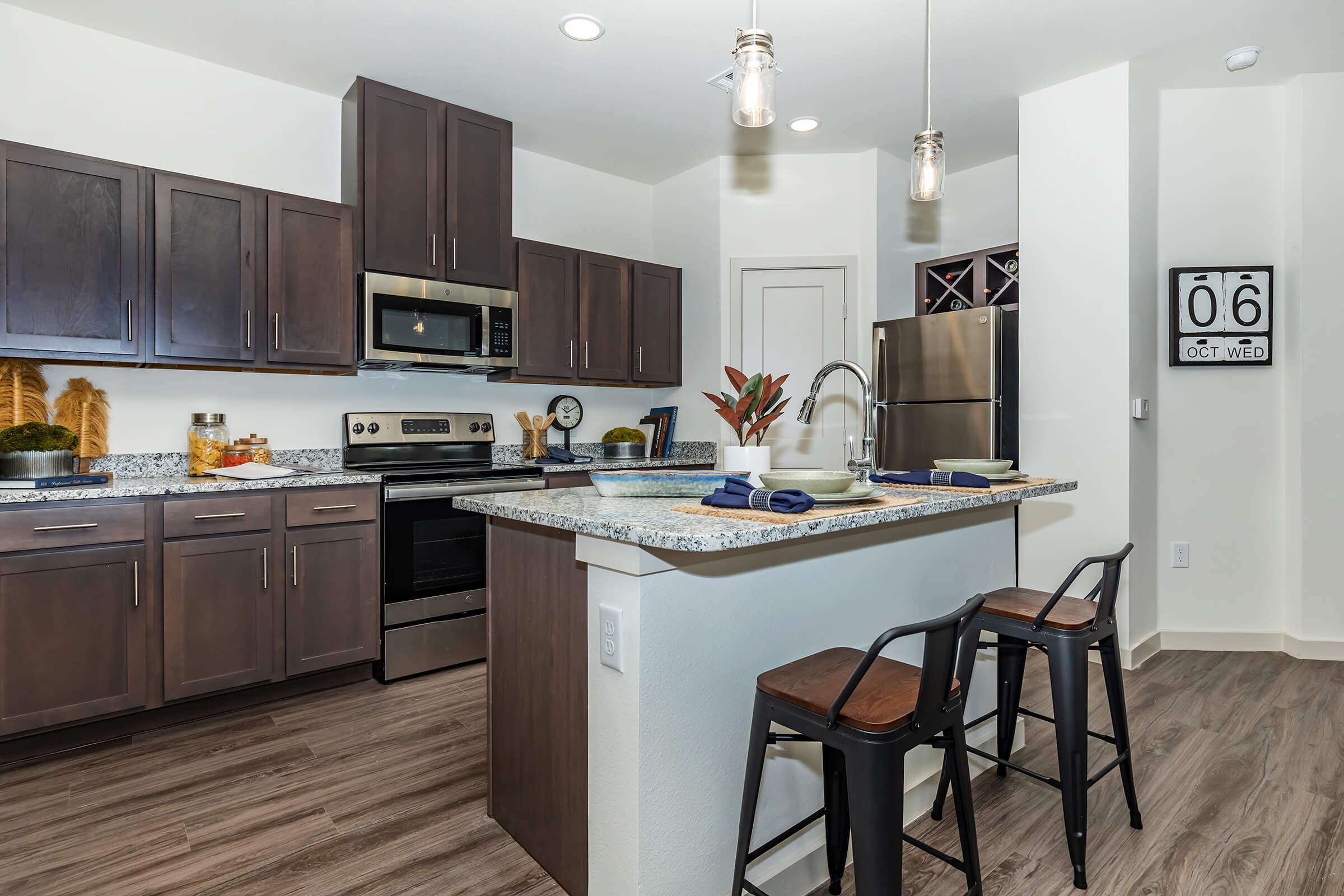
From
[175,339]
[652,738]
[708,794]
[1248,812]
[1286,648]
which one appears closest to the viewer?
[652,738]

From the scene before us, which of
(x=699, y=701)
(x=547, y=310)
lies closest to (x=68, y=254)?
(x=547, y=310)

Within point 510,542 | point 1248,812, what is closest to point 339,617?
point 510,542

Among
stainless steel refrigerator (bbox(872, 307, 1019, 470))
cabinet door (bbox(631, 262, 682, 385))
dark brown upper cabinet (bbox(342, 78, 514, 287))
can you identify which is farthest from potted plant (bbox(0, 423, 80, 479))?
stainless steel refrigerator (bbox(872, 307, 1019, 470))

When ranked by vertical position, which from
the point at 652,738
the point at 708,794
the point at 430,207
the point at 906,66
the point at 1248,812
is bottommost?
the point at 1248,812

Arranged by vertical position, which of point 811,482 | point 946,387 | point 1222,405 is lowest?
point 811,482

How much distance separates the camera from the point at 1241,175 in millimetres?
3500

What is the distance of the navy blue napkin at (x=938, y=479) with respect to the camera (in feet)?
6.66

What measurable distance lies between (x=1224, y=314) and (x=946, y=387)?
1351 mm

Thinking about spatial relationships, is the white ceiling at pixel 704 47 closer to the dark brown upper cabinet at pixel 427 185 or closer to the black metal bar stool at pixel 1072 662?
the dark brown upper cabinet at pixel 427 185

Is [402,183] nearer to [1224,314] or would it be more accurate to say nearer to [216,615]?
[216,615]

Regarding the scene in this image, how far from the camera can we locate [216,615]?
2.67 meters

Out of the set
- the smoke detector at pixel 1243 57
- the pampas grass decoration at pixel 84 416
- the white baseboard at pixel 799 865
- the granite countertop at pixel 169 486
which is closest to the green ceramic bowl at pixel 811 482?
the white baseboard at pixel 799 865

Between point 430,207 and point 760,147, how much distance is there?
201 cm

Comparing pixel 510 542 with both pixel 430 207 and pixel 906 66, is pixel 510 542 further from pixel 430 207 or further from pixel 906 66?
pixel 906 66
